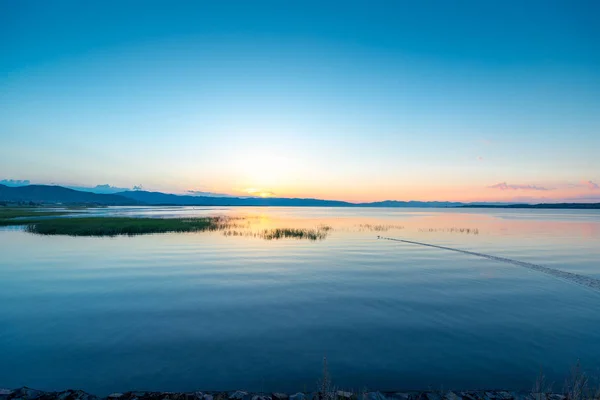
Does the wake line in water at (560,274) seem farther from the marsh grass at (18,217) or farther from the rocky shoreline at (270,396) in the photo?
the marsh grass at (18,217)

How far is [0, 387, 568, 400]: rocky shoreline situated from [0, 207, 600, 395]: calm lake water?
3.34 ft

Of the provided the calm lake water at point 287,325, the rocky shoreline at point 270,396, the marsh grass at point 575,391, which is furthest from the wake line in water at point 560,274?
the rocky shoreline at point 270,396

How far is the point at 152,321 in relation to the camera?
14.0 m

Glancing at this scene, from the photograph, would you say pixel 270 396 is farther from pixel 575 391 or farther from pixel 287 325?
pixel 575 391

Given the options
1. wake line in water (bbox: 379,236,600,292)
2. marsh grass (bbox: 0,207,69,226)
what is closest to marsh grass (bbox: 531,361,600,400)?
wake line in water (bbox: 379,236,600,292)

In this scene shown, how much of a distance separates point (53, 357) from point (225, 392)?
23.1 ft

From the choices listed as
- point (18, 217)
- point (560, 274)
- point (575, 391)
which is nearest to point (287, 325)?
point (575, 391)

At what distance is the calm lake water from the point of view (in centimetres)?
979

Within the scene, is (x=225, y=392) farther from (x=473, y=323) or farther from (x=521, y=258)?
(x=521, y=258)

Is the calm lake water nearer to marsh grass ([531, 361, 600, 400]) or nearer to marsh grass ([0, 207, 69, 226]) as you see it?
marsh grass ([531, 361, 600, 400])

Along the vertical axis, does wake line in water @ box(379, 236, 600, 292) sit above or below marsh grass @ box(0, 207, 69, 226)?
above

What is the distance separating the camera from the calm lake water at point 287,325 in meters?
9.79

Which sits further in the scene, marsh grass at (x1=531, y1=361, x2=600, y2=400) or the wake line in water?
the wake line in water

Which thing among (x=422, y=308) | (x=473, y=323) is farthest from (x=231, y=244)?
(x=473, y=323)
